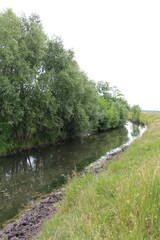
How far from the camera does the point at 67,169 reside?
15297 millimetres

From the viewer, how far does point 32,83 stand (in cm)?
2166

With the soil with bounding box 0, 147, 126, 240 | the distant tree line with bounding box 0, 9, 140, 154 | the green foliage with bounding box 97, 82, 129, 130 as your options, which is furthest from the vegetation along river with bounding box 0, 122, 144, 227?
the green foliage with bounding box 97, 82, 129, 130

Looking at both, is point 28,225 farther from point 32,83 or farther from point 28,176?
point 32,83

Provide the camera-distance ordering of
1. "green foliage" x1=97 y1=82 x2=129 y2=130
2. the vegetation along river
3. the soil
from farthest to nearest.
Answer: "green foliage" x1=97 y1=82 x2=129 y2=130, the vegetation along river, the soil

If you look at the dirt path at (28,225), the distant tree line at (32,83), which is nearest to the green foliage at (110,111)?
the distant tree line at (32,83)

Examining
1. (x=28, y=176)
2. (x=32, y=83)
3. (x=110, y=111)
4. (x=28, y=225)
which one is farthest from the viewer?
(x=110, y=111)

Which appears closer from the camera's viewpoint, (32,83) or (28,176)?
(28,176)

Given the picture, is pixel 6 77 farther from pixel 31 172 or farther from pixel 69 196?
pixel 69 196

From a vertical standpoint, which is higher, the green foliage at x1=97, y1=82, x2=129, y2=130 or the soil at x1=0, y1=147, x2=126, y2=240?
the green foliage at x1=97, y1=82, x2=129, y2=130

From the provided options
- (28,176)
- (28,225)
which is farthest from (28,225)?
(28,176)

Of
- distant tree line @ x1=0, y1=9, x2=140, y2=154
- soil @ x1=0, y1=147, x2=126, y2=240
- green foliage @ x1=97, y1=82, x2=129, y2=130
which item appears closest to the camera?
soil @ x1=0, y1=147, x2=126, y2=240

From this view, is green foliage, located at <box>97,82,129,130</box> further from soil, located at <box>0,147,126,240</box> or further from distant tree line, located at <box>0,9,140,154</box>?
soil, located at <box>0,147,126,240</box>

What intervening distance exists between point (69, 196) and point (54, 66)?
71.7 ft

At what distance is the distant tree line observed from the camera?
19.7m
